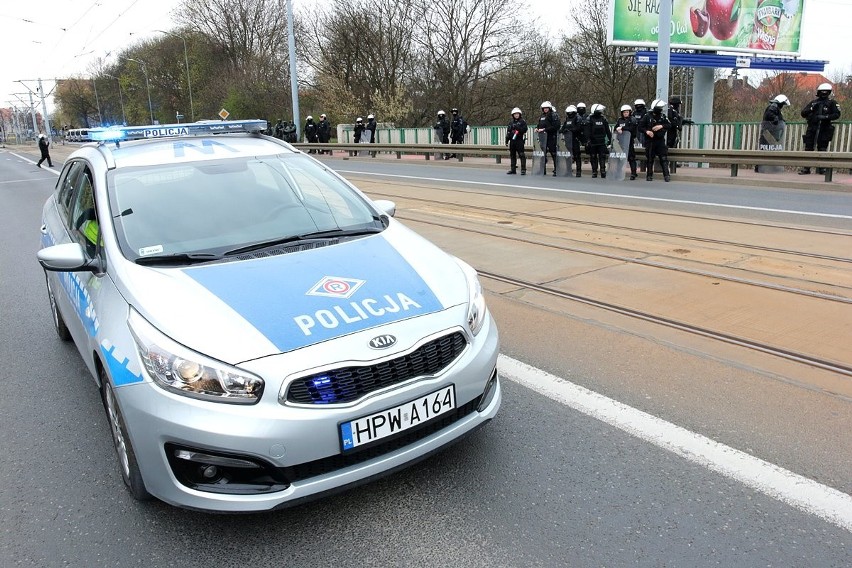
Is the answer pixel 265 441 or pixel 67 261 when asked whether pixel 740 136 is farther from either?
pixel 265 441

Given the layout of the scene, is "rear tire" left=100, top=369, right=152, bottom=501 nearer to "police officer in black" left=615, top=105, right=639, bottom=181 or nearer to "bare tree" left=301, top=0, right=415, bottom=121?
"police officer in black" left=615, top=105, right=639, bottom=181

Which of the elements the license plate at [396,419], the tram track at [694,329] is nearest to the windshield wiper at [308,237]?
the license plate at [396,419]

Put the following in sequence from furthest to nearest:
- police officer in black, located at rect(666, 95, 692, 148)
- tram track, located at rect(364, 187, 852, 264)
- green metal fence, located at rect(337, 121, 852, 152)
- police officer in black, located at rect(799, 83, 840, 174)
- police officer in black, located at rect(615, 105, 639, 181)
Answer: police officer in black, located at rect(666, 95, 692, 148), green metal fence, located at rect(337, 121, 852, 152), police officer in black, located at rect(615, 105, 639, 181), police officer in black, located at rect(799, 83, 840, 174), tram track, located at rect(364, 187, 852, 264)

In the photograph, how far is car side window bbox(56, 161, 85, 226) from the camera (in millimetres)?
4691

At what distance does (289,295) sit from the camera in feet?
10.3

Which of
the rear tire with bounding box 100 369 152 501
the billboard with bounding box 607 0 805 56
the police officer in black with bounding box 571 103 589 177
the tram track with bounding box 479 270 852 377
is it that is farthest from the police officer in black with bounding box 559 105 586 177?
the rear tire with bounding box 100 369 152 501

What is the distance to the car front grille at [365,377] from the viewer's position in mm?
2738

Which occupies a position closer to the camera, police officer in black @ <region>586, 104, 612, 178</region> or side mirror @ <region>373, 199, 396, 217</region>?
side mirror @ <region>373, 199, 396, 217</region>

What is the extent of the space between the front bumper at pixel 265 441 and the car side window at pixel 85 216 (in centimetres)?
131

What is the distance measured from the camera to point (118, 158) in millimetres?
4332

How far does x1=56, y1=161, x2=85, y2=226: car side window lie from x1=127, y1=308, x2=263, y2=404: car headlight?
7.38 ft

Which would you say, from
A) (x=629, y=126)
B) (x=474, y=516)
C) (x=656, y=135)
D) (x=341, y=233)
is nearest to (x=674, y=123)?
(x=629, y=126)

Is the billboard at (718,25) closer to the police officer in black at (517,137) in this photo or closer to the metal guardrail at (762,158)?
the metal guardrail at (762,158)

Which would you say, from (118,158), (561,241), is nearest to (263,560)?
(118,158)
